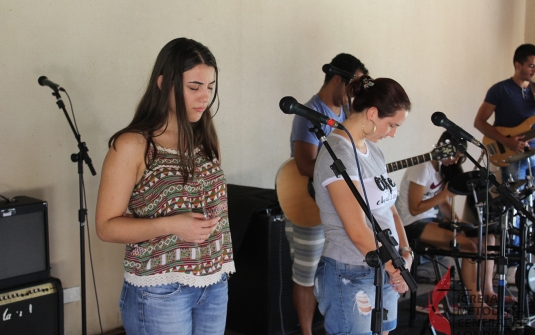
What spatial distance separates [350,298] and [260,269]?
1.31m

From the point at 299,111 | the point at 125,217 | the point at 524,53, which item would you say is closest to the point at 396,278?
the point at 299,111

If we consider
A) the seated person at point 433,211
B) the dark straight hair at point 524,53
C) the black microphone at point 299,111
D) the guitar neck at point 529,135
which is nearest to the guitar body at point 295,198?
the seated person at point 433,211

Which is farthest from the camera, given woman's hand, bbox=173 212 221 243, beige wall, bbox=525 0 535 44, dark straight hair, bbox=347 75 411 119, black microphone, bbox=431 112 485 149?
beige wall, bbox=525 0 535 44

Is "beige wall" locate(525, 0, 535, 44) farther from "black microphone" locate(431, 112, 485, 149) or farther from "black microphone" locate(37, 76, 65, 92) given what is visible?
"black microphone" locate(37, 76, 65, 92)

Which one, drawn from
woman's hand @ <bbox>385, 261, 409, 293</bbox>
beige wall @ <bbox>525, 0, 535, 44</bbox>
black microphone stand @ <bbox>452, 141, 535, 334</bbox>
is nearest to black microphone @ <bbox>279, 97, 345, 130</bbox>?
woman's hand @ <bbox>385, 261, 409, 293</bbox>

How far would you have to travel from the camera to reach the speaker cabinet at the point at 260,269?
3246mm

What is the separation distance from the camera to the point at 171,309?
5.30 ft

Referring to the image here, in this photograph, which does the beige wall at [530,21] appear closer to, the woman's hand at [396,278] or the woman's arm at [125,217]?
the woman's hand at [396,278]

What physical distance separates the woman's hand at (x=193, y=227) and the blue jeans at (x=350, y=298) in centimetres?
65

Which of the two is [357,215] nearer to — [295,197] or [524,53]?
[295,197]

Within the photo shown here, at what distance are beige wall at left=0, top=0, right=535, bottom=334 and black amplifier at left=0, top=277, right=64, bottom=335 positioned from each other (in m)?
0.37

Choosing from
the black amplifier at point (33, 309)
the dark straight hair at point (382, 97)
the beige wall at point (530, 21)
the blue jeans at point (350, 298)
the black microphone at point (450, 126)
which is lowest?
the black amplifier at point (33, 309)

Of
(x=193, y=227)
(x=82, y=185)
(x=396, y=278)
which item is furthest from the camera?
(x=82, y=185)

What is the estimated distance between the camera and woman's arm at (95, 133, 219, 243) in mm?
1584
